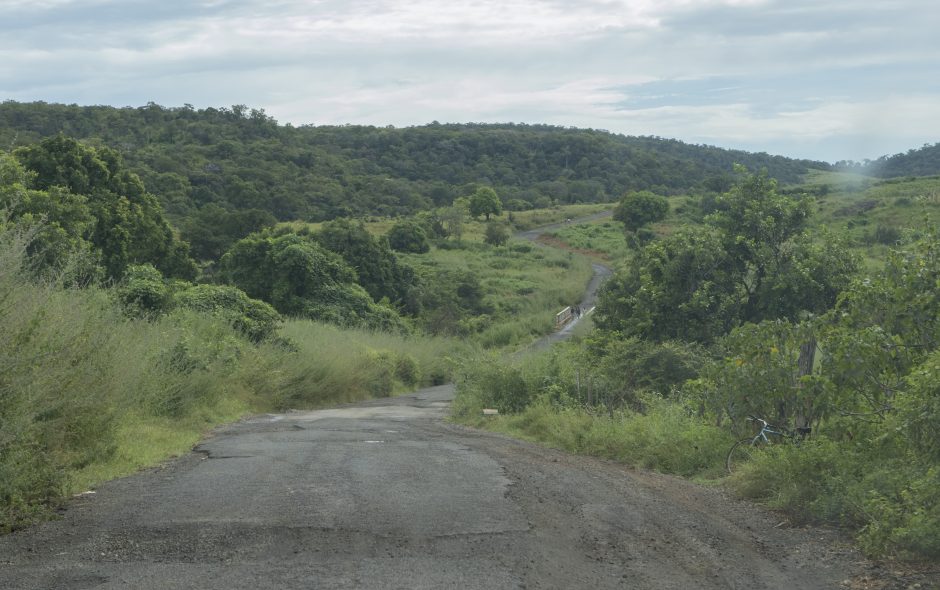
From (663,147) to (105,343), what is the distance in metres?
179

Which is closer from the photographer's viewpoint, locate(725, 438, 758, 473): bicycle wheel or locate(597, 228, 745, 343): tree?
locate(725, 438, 758, 473): bicycle wheel

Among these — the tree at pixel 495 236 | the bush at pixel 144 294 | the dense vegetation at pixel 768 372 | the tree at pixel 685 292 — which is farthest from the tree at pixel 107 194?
the tree at pixel 495 236

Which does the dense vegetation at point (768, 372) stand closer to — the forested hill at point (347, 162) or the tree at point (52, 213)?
the tree at point (52, 213)

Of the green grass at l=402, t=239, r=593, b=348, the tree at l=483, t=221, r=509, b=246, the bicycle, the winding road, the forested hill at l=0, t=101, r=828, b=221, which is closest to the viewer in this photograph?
the winding road

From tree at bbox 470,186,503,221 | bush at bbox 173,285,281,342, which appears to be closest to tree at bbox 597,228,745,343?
bush at bbox 173,285,281,342

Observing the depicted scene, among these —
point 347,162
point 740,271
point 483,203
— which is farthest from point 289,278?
point 347,162

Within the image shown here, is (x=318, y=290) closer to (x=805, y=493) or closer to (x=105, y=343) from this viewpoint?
(x=105, y=343)

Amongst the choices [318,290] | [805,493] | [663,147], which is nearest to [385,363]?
[318,290]

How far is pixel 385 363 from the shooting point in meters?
38.8

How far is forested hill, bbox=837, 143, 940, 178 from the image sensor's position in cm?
8388

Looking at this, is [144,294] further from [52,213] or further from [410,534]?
[410,534]

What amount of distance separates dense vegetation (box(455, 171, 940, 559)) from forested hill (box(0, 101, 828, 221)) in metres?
50.5

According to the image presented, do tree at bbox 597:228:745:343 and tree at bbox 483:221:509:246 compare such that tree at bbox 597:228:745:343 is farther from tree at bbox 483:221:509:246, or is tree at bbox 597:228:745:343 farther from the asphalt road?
tree at bbox 483:221:509:246

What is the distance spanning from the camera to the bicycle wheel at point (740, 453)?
1235cm
